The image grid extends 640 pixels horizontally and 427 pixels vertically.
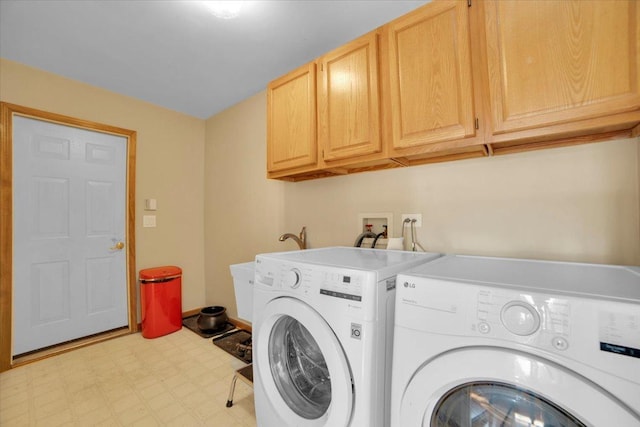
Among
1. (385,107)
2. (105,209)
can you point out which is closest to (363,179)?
(385,107)

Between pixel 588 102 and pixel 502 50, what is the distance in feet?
1.23

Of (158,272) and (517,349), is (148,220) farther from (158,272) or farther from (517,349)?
(517,349)

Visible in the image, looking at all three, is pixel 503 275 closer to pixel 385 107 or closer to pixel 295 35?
pixel 385 107

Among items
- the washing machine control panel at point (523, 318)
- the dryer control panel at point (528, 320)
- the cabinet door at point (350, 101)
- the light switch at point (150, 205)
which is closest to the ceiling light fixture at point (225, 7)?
the cabinet door at point (350, 101)

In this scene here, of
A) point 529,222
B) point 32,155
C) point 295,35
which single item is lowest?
point 529,222

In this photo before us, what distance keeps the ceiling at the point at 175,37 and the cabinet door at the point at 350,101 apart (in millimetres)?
290

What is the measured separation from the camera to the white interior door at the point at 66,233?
7.24 feet

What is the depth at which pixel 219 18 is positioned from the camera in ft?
5.58

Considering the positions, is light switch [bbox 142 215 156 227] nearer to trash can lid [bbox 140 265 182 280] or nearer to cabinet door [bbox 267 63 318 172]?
trash can lid [bbox 140 265 182 280]

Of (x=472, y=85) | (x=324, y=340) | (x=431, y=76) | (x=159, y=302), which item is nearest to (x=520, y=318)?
(x=324, y=340)

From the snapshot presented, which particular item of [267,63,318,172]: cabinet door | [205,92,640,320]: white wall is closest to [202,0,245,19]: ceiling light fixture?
[267,63,318,172]: cabinet door

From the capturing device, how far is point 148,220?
9.58ft

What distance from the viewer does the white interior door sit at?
2207 mm

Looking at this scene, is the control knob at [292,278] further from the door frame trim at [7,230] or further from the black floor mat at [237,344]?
the door frame trim at [7,230]
